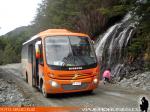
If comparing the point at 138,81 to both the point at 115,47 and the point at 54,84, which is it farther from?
the point at 54,84

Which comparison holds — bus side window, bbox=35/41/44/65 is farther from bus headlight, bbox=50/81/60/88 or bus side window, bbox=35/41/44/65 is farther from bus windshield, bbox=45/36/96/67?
bus headlight, bbox=50/81/60/88

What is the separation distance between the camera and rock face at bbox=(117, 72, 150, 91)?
72.0 feet

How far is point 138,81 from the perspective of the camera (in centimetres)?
2317

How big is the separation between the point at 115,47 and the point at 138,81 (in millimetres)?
6630

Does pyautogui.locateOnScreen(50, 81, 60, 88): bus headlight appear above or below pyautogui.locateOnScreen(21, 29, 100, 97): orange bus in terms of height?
below

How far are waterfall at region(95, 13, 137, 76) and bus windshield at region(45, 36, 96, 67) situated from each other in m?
9.63

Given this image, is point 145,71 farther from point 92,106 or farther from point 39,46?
point 92,106

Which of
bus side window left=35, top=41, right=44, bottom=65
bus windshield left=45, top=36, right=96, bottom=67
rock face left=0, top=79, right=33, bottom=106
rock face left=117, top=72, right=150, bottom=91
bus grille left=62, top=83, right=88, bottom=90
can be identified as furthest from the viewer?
rock face left=117, top=72, right=150, bottom=91

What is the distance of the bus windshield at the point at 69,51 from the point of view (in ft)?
57.4

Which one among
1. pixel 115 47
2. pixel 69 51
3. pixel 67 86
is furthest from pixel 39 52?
pixel 115 47

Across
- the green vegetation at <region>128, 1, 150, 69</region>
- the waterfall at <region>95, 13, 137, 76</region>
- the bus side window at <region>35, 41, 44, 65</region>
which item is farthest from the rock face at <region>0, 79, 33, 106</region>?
the waterfall at <region>95, 13, 137, 76</region>

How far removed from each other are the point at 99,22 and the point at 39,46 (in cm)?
2347

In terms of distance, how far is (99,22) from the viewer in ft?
A: 136

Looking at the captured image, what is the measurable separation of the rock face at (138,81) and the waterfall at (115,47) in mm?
3250
